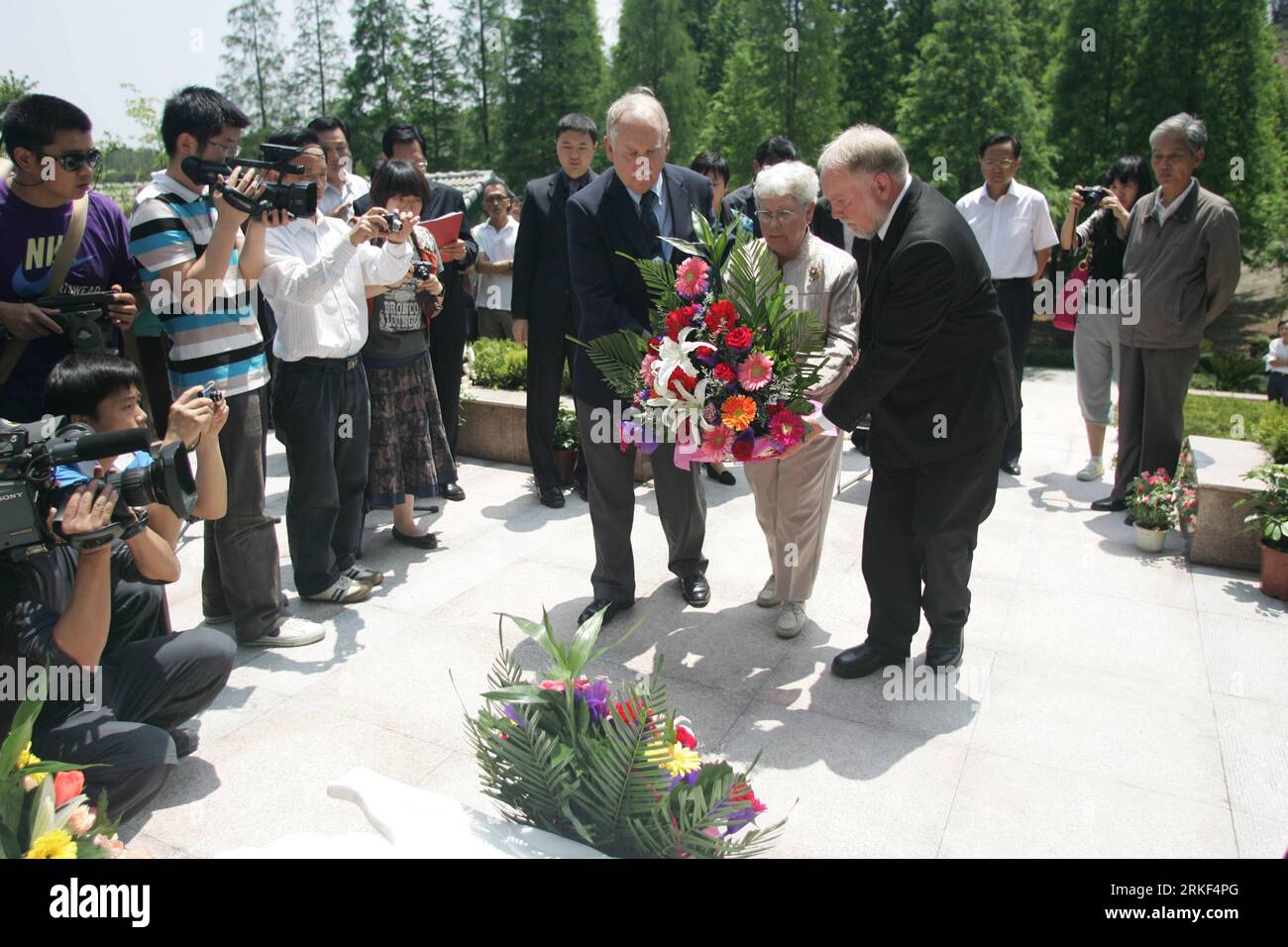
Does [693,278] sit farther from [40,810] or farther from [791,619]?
[40,810]

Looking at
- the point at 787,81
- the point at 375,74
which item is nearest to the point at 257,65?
the point at 375,74

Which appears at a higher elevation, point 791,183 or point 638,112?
point 638,112

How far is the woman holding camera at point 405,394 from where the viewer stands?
196 inches

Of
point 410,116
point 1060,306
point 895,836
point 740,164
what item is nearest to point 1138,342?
point 1060,306

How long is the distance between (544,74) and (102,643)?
93.2ft

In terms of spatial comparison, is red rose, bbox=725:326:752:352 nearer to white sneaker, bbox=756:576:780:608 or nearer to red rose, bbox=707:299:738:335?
red rose, bbox=707:299:738:335

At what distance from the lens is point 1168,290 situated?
213 inches

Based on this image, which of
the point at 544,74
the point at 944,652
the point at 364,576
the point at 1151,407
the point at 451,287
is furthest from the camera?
the point at 544,74

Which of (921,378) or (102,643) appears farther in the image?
(921,378)

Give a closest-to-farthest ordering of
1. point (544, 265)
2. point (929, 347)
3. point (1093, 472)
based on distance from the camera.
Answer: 1. point (929, 347)
2. point (544, 265)
3. point (1093, 472)

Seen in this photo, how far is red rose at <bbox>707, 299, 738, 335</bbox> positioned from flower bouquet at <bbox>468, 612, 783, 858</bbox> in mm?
1639

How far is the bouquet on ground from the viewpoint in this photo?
3521 mm

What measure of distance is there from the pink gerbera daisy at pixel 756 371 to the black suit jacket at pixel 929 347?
1.00 feet
